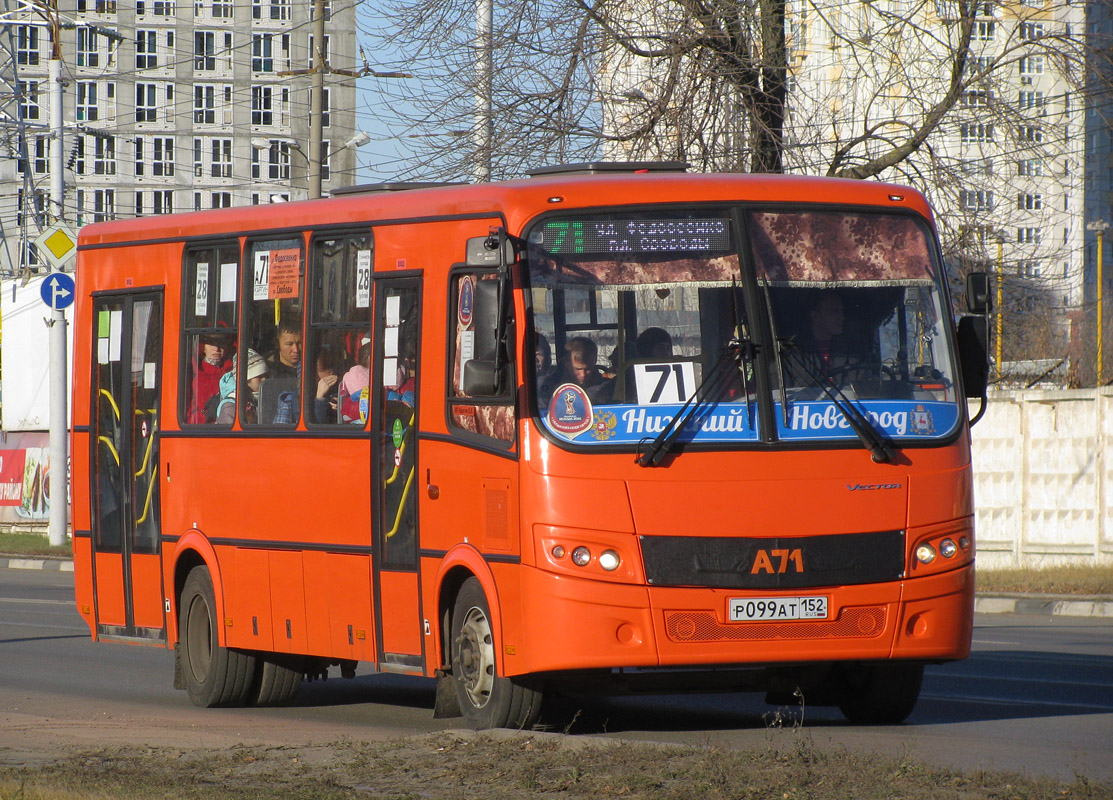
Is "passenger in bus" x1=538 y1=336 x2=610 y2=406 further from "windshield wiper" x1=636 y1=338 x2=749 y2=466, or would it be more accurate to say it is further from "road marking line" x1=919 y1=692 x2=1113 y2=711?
"road marking line" x1=919 y1=692 x2=1113 y2=711

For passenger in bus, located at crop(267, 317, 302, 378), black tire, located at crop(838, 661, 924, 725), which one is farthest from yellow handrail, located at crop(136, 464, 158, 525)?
black tire, located at crop(838, 661, 924, 725)

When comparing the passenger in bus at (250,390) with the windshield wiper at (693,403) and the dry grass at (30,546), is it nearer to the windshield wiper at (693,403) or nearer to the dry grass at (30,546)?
the windshield wiper at (693,403)

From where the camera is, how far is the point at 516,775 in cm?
745

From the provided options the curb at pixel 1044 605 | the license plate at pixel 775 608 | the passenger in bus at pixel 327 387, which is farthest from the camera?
the curb at pixel 1044 605

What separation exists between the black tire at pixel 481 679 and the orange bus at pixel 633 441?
1 centimetres

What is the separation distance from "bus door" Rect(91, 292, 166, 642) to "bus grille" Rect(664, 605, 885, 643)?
484cm

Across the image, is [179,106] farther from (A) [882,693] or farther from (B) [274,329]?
(A) [882,693]

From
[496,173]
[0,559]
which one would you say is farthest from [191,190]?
[496,173]

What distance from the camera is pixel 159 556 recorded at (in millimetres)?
12297

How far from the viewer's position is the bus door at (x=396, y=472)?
32.6ft

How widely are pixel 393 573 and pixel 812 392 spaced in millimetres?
2595

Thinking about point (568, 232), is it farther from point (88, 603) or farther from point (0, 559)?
point (0, 559)

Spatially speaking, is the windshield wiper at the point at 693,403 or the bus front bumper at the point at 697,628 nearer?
the bus front bumper at the point at 697,628

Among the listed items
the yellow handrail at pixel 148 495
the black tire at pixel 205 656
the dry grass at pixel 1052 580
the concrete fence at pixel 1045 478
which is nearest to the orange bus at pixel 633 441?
the black tire at pixel 205 656
